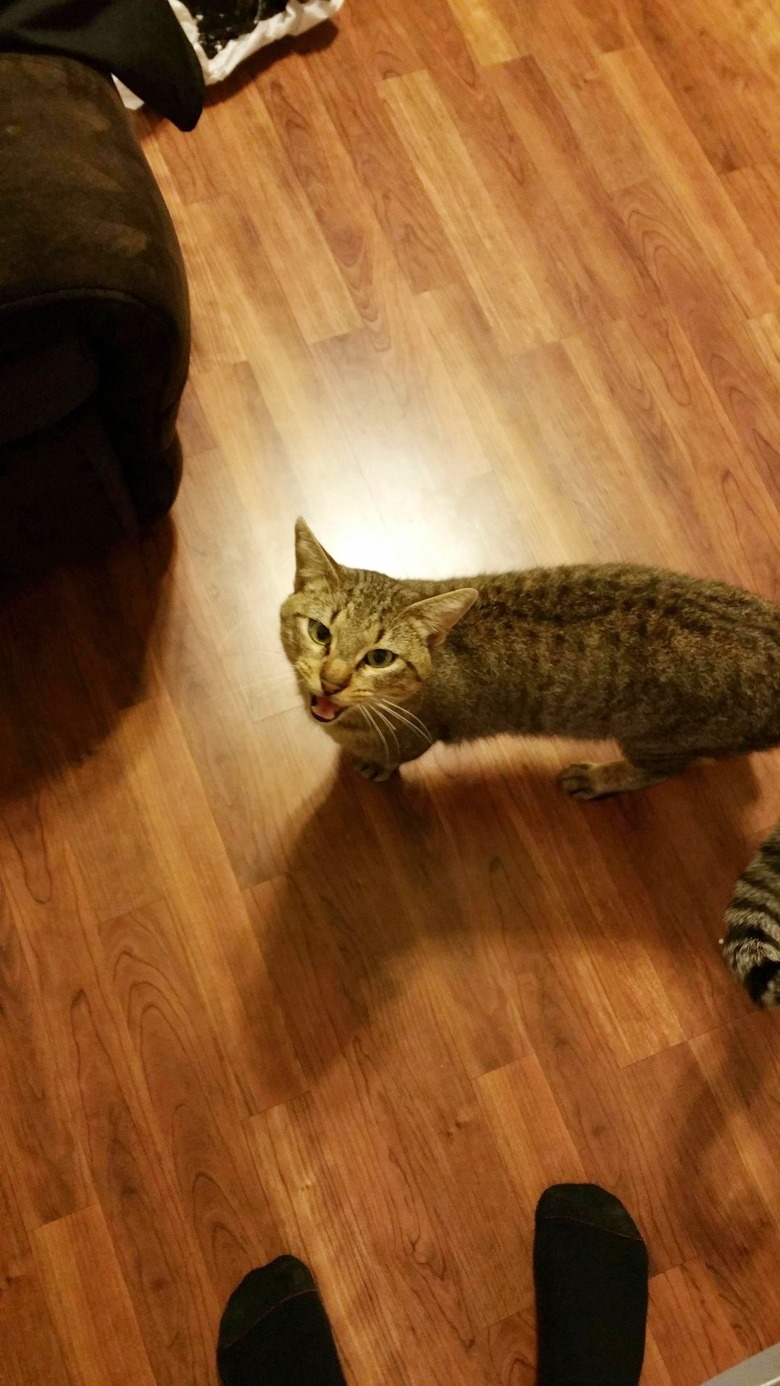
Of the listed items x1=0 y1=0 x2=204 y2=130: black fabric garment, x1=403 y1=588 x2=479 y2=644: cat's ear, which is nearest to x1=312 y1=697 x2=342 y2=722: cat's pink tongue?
x1=403 y1=588 x2=479 y2=644: cat's ear

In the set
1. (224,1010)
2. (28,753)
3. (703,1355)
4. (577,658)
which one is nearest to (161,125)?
(28,753)

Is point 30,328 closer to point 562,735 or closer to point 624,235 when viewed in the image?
point 562,735

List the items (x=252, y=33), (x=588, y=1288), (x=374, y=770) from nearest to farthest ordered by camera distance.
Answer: (x=588, y=1288) < (x=374, y=770) < (x=252, y=33)

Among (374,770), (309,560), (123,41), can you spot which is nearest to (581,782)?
(374,770)

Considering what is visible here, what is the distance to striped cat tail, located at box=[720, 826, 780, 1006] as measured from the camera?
3.80 ft

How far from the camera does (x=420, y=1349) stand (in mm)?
1475

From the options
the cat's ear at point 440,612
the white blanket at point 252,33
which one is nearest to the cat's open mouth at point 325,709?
the cat's ear at point 440,612

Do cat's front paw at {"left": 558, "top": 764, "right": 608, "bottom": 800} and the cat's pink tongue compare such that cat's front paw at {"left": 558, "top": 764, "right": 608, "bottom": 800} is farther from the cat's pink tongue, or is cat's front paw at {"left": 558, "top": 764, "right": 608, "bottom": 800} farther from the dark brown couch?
the dark brown couch

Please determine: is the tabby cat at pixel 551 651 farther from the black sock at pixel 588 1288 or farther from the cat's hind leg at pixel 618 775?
the black sock at pixel 588 1288

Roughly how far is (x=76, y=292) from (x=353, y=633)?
54 cm

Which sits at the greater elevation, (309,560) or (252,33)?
(252,33)

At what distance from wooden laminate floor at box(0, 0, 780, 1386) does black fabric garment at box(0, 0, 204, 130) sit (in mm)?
589

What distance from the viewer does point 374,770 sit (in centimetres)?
166

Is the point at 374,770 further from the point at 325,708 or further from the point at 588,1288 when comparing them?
the point at 588,1288
